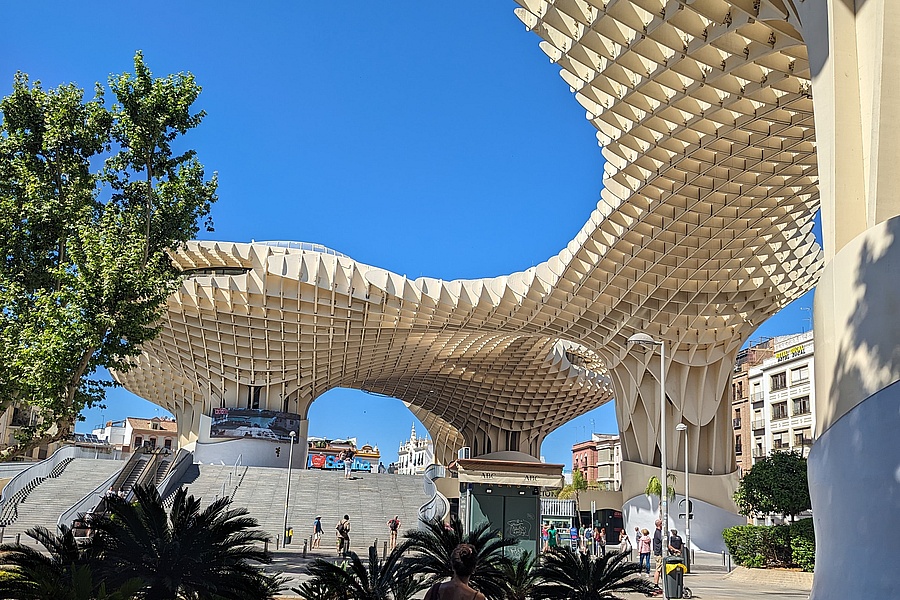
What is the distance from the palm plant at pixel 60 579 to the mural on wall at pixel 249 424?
159ft

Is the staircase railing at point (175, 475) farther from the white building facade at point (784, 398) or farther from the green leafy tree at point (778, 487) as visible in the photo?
the white building facade at point (784, 398)

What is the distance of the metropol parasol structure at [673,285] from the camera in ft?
33.5

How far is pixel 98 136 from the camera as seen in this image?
1769 cm

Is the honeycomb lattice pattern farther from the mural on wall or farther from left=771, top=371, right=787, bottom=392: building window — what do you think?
left=771, top=371, right=787, bottom=392: building window

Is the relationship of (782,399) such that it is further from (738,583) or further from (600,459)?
(600,459)

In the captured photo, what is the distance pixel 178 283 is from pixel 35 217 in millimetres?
3259

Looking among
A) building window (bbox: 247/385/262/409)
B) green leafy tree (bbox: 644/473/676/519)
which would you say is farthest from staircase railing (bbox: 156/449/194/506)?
green leafy tree (bbox: 644/473/676/519)

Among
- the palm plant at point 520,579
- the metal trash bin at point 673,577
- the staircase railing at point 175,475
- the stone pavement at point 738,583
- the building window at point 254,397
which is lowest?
the stone pavement at point 738,583

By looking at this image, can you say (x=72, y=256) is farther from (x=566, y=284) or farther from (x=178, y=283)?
(x=566, y=284)

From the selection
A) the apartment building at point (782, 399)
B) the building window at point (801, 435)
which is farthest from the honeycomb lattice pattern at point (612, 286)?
the building window at point (801, 435)

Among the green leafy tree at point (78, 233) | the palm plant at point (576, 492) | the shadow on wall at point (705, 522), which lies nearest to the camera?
the green leafy tree at point (78, 233)

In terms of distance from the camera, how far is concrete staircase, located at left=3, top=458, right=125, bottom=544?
33.2 metres

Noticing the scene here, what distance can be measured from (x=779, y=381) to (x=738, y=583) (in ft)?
159

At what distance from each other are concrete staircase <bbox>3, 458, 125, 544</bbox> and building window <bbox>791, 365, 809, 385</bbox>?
48970mm
